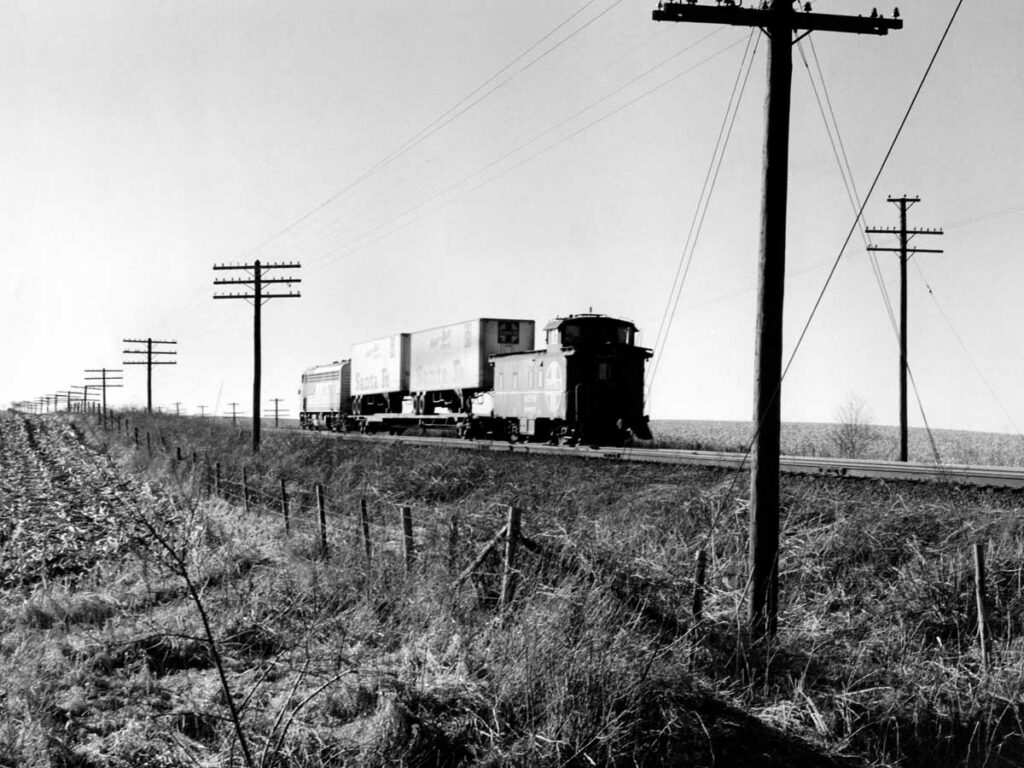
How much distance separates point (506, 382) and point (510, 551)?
67.4 ft

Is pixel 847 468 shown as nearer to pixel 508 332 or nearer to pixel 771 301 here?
pixel 771 301

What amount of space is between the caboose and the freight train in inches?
1.1

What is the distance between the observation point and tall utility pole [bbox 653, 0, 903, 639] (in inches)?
309

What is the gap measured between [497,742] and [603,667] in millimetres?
892

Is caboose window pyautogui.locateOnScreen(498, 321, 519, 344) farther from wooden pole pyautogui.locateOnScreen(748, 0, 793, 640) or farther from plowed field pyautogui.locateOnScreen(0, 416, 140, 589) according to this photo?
wooden pole pyautogui.locateOnScreen(748, 0, 793, 640)

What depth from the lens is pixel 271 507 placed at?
53.8 ft

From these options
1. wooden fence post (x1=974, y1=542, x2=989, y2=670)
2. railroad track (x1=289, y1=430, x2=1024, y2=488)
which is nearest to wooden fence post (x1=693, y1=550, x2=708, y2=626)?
railroad track (x1=289, y1=430, x2=1024, y2=488)

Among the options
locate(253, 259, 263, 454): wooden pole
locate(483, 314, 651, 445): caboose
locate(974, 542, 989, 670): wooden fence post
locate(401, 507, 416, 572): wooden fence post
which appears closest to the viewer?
locate(974, 542, 989, 670): wooden fence post

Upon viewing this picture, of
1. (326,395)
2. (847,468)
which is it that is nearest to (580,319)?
(847,468)

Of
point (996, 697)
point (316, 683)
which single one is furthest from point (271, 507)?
point (996, 697)

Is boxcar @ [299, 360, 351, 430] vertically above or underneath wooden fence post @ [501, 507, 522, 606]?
above

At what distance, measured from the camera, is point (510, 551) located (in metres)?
7.87

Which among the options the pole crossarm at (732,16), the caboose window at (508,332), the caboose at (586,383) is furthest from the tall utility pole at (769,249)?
the caboose window at (508,332)

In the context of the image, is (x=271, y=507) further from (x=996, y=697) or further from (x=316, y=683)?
(x=996, y=697)
